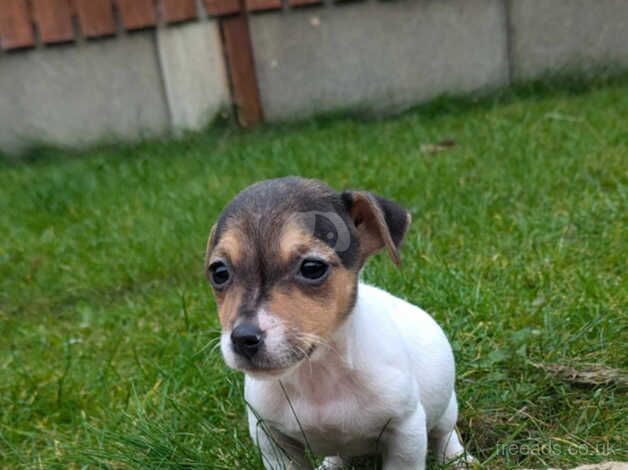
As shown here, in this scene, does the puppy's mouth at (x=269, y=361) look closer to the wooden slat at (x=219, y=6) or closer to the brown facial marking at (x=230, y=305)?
the brown facial marking at (x=230, y=305)

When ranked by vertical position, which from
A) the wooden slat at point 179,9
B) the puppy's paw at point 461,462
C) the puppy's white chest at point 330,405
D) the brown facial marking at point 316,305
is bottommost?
the puppy's paw at point 461,462

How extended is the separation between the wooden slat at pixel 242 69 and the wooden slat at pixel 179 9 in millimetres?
354

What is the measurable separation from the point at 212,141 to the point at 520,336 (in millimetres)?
6289

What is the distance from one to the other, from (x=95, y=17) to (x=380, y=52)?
129 inches

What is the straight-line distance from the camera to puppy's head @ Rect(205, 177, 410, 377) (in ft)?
8.40

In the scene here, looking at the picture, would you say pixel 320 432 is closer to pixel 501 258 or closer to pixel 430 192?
pixel 501 258

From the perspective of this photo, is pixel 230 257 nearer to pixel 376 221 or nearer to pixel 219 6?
pixel 376 221

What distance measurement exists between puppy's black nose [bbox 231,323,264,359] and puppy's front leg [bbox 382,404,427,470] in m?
0.61

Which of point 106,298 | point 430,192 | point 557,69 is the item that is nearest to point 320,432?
point 106,298

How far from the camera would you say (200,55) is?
9.95 meters

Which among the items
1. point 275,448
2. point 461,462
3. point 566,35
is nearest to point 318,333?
point 275,448

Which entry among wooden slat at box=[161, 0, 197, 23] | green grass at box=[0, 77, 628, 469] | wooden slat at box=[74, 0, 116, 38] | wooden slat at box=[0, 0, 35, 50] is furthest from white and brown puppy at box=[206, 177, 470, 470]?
wooden slat at box=[0, 0, 35, 50]

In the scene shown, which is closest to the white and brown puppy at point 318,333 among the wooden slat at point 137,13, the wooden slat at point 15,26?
the wooden slat at point 137,13

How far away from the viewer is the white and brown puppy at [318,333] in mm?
2605
